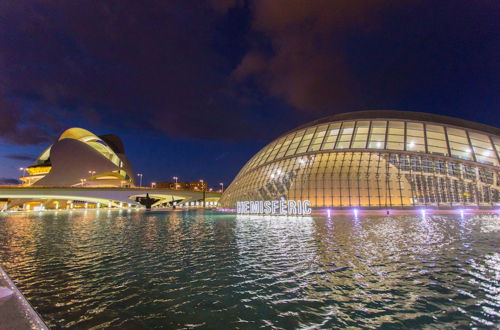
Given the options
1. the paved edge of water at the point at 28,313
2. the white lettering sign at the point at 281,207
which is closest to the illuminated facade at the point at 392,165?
the white lettering sign at the point at 281,207

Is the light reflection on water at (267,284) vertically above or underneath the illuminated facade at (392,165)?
underneath

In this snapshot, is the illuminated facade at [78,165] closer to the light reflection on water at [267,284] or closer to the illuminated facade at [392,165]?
the illuminated facade at [392,165]

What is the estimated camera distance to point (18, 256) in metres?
12.6

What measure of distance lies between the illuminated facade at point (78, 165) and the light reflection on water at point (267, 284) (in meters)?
117

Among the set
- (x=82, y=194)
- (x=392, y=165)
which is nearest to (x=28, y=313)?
(x=392, y=165)

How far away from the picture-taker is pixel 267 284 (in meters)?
8.09

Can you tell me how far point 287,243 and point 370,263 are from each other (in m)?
5.36

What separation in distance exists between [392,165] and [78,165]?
123 m

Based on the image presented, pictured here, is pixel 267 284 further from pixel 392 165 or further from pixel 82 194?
pixel 82 194

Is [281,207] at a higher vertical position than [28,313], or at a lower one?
higher

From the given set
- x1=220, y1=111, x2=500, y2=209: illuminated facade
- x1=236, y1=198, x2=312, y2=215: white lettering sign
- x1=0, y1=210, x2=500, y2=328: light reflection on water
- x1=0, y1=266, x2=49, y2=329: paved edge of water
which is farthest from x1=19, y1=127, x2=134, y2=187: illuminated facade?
x1=0, y1=266, x2=49, y2=329: paved edge of water

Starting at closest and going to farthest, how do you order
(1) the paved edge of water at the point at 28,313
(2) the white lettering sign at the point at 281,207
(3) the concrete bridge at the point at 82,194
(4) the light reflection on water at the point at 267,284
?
1. (1) the paved edge of water at the point at 28,313
2. (4) the light reflection on water at the point at 267,284
3. (2) the white lettering sign at the point at 281,207
4. (3) the concrete bridge at the point at 82,194

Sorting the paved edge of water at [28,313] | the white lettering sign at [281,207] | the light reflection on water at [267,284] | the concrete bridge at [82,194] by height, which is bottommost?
the light reflection on water at [267,284]

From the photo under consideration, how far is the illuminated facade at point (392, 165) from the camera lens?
36.3m
